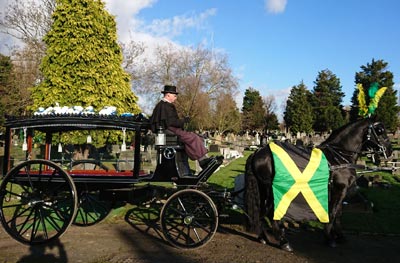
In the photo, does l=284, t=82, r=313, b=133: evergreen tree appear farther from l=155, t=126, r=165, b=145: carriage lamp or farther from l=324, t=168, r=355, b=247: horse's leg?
l=155, t=126, r=165, b=145: carriage lamp

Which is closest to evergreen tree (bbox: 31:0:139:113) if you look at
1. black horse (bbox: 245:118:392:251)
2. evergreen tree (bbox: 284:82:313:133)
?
black horse (bbox: 245:118:392:251)

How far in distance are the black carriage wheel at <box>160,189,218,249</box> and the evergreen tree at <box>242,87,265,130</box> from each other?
56.0m

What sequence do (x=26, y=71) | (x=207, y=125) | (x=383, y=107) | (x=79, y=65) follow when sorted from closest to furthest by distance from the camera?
(x=79, y=65) → (x=26, y=71) → (x=383, y=107) → (x=207, y=125)

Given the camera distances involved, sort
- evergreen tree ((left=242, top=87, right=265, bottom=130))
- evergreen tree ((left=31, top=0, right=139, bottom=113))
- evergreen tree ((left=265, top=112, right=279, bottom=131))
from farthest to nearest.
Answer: evergreen tree ((left=265, top=112, right=279, bottom=131)), evergreen tree ((left=242, top=87, right=265, bottom=130)), evergreen tree ((left=31, top=0, right=139, bottom=113))

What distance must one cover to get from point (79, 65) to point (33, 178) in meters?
10.8

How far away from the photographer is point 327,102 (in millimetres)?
59094

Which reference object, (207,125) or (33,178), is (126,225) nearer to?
(33,178)

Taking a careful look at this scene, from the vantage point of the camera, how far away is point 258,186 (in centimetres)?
578

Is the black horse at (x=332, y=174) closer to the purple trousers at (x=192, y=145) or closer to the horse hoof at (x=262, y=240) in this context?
the horse hoof at (x=262, y=240)

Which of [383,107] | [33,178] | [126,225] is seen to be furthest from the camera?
[383,107]

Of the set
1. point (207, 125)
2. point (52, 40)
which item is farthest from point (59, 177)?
point (207, 125)

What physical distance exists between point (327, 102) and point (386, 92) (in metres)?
15.0

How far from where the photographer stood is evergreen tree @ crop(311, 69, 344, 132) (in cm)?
5475

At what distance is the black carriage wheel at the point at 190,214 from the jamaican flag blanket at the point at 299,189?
3.43 feet
